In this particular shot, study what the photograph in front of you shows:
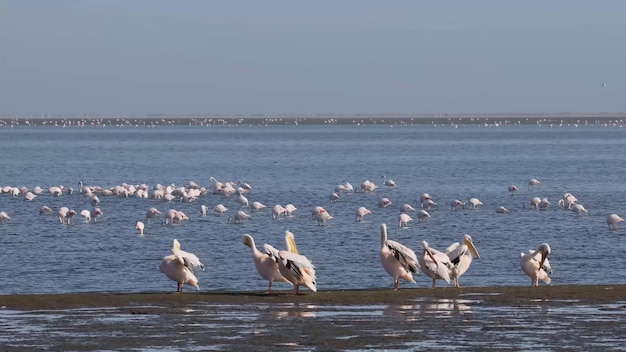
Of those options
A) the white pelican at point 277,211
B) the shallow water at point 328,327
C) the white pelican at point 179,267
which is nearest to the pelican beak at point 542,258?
the shallow water at point 328,327

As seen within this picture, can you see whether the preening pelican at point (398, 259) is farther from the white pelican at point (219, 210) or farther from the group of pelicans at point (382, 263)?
the white pelican at point (219, 210)

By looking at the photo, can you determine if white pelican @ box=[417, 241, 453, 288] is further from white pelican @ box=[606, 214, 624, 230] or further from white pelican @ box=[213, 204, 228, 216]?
white pelican @ box=[213, 204, 228, 216]

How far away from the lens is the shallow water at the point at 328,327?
441 inches

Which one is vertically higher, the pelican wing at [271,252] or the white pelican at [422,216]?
the pelican wing at [271,252]

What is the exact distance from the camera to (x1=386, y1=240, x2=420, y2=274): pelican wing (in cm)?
1625

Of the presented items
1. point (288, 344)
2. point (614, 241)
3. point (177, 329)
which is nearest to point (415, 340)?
point (288, 344)

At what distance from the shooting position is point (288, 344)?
37.0 ft

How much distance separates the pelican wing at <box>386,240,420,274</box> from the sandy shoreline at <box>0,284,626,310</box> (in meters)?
0.92

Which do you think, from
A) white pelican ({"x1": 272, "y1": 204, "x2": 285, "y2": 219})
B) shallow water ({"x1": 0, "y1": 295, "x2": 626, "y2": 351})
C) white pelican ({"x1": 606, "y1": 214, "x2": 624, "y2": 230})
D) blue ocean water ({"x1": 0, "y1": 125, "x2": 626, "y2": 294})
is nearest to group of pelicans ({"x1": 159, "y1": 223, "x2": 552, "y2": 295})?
shallow water ({"x1": 0, "y1": 295, "x2": 626, "y2": 351})

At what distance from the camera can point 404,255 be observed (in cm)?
1623

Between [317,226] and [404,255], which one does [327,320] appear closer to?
[404,255]

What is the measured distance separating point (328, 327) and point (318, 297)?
8.26 feet

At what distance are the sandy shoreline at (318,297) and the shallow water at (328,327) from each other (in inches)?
12.1

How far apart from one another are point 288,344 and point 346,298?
3.39 meters
